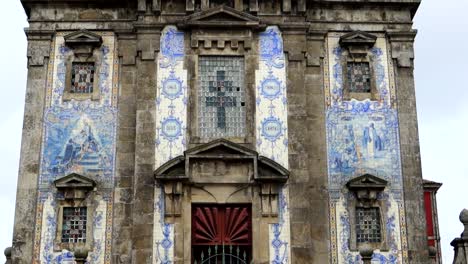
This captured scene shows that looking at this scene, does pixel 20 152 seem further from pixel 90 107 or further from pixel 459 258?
pixel 459 258

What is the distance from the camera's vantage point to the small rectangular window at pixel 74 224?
21812mm

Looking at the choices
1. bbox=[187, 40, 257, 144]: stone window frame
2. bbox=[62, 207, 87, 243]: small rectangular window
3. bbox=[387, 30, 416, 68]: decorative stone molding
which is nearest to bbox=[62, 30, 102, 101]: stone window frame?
bbox=[187, 40, 257, 144]: stone window frame

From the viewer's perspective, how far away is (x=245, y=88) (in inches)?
907

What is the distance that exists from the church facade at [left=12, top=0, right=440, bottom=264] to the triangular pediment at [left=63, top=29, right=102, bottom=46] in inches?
1.6

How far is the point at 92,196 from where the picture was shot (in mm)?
22141

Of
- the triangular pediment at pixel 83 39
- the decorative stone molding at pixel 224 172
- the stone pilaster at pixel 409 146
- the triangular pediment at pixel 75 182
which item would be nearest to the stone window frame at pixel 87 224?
the triangular pediment at pixel 75 182

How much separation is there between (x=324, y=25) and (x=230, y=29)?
294 centimetres

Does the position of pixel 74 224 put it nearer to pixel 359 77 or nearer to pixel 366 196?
pixel 366 196

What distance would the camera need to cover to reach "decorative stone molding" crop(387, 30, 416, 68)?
78.3 ft

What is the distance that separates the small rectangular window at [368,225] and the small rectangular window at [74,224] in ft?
24.9

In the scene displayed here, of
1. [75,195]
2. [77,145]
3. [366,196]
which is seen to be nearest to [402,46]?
[366,196]

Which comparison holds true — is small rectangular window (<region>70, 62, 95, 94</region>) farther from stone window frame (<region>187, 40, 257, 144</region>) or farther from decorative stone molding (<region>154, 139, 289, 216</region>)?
decorative stone molding (<region>154, 139, 289, 216</region>)

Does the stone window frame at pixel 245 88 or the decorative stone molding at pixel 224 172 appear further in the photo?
the stone window frame at pixel 245 88

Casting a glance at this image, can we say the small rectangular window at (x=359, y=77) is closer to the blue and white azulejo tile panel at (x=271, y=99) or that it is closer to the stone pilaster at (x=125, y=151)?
the blue and white azulejo tile panel at (x=271, y=99)
